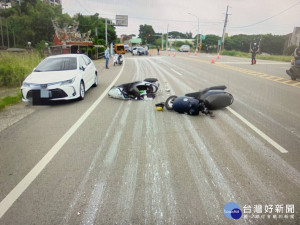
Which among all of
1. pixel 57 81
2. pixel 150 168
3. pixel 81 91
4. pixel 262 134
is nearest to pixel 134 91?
pixel 81 91

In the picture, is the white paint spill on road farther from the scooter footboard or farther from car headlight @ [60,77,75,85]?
car headlight @ [60,77,75,85]

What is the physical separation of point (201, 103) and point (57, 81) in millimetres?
4417

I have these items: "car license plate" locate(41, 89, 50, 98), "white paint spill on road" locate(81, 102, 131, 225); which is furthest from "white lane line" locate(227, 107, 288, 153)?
"car license plate" locate(41, 89, 50, 98)

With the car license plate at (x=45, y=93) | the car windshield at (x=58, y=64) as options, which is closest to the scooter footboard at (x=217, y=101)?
the car license plate at (x=45, y=93)

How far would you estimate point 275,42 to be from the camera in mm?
79688

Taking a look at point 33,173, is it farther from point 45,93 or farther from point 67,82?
point 67,82

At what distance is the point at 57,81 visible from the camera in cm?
711

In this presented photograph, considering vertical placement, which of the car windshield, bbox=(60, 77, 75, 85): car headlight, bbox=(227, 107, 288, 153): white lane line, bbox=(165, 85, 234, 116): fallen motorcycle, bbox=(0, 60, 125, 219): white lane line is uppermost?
the car windshield

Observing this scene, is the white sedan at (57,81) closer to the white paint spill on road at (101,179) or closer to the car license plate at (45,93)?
the car license plate at (45,93)

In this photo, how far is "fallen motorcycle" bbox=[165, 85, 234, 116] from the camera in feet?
19.9

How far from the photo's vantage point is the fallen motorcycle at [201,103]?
19.9ft

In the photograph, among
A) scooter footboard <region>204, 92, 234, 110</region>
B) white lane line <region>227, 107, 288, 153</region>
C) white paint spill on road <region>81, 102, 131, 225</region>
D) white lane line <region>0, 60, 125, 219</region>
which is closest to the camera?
white paint spill on road <region>81, 102, 131, 225</region>

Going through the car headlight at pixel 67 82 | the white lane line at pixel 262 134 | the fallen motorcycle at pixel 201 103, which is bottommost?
the white lane line at pixel 262 134

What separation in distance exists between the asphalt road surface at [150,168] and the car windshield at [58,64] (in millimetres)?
2469
